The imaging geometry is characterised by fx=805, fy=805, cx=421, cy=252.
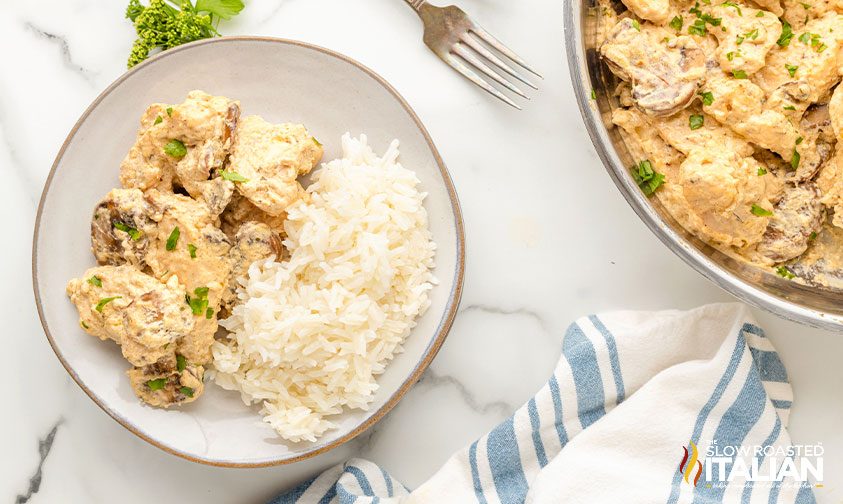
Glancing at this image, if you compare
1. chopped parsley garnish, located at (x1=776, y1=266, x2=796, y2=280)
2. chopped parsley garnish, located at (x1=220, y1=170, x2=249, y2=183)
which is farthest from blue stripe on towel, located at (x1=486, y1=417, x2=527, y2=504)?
chopped parsley garnish, located at (x1=220, y1=170, x2=249, y2=183)

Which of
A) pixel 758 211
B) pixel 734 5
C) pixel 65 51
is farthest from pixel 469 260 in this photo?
pixel 65 51

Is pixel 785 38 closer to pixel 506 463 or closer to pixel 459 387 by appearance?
pixel 459 387

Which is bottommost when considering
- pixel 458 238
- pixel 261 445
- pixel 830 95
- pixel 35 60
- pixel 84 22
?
pixel 261 445

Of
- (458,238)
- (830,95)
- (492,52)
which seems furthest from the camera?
(492,52)

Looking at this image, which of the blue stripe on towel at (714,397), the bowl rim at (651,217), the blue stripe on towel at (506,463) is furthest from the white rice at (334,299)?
the blue stripe on towel at (714,397)

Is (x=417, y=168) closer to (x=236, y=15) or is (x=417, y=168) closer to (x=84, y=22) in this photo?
(x=236, y=15)

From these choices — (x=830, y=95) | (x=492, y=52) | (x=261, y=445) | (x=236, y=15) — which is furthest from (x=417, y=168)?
(x=830, y=95)

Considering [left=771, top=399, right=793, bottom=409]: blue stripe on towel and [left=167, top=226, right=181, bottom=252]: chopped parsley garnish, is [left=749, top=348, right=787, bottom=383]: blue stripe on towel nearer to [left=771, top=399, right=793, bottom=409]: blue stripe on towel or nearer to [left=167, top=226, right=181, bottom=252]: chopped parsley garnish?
[left=771, top=399, right=793, bottom=409]: blue stripe on towel
